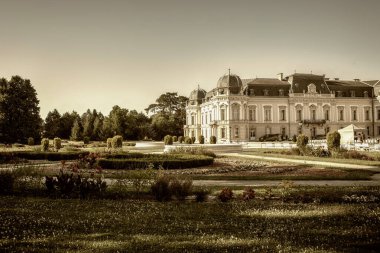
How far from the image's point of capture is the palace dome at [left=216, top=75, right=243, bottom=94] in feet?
196

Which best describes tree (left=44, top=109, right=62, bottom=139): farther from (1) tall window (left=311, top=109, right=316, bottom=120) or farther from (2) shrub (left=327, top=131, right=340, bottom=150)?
(2) shrub (left=327, top=131, right=340, bottom=150)

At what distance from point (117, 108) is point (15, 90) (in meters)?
18.2

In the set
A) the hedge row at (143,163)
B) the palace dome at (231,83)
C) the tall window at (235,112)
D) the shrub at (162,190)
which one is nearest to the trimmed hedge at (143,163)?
the hedge row at (143,163)

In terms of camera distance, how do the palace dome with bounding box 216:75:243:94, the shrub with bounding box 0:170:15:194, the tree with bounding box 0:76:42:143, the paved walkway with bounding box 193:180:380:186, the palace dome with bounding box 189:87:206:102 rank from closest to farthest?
the shrub with bounding box 0:170:15:194 < the paved walkway with bounding box 193:180:380:186 < the tree with bounding box 0:76:42:143 < the palace dome with bounding box 216:75:243:94 < the palace dome with bounding box 189:87:206:102

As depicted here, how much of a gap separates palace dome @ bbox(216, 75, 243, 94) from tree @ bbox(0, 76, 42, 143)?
27.4 m

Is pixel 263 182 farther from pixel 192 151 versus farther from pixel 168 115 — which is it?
pixel 168 115

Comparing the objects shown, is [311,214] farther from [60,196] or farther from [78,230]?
[60,196]

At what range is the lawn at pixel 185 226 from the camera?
241 inches

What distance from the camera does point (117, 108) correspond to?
66.4m

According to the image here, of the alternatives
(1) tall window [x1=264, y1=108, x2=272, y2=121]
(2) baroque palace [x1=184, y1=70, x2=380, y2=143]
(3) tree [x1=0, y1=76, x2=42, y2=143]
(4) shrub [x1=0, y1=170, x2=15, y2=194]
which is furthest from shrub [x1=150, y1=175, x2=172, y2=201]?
(1) tall window [x1=264, y1=108, x2=272, y2=121]

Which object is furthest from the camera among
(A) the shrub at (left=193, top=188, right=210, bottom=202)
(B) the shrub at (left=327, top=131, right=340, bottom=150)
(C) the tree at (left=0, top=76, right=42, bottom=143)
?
(C) the tree at (left=0, top=76, right=42, bottom=143)

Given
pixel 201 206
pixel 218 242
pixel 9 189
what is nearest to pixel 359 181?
pixel 201 206

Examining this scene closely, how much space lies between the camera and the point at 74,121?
7181 centimetres

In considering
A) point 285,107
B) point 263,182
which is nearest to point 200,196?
point 263,182
